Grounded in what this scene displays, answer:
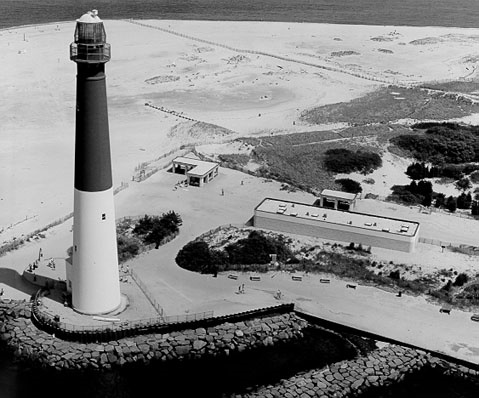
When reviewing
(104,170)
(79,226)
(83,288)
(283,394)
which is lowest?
(283,394)

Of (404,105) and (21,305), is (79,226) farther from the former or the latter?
(404,105)

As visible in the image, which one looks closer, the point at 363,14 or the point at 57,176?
the point at 57,176

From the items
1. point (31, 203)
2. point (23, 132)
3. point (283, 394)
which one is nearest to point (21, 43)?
point (23, 132)

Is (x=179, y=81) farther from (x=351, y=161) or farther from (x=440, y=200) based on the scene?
(x=440, y=200)

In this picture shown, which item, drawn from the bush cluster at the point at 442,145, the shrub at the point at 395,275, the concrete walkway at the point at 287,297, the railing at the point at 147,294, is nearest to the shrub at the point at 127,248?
the concrete walkway at the point at 287,297

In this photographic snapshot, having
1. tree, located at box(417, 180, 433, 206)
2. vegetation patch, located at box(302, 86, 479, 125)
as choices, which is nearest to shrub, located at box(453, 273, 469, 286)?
tree, located at box(417, 180, 433, 206)

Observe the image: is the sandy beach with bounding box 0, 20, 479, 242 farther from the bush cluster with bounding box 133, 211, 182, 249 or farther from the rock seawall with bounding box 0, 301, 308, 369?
the rock seawall with bounding box 0, 301, 308, 369

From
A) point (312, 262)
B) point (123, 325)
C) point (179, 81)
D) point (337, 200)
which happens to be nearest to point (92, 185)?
point (123, 325)
